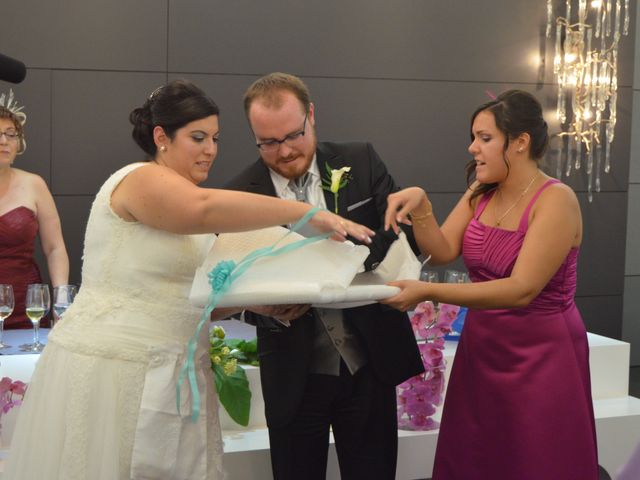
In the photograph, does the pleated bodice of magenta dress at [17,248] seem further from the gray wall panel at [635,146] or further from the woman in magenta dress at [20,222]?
the gray wall panel at [635,146]

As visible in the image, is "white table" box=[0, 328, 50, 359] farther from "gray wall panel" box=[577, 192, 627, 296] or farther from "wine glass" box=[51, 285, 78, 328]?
"gray wall panel" box=[577, 192, 627, 296]

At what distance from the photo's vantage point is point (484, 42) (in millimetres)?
5910

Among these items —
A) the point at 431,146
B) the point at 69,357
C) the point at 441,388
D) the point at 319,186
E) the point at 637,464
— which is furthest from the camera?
the point at 431,146

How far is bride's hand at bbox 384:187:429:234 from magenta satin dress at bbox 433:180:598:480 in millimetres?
334

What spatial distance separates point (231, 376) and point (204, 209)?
3.98 feet

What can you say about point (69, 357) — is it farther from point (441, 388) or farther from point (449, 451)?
point (441, 388)

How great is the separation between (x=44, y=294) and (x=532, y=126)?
5.84 ft

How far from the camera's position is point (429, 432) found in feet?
10.6

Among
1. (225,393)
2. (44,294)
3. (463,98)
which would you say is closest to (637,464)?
(225,393)

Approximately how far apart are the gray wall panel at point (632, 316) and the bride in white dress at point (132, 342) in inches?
213

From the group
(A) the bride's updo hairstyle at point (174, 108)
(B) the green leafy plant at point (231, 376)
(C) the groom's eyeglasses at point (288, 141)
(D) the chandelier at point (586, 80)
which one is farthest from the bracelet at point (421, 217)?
(D) the chandelier at point (586, 80)

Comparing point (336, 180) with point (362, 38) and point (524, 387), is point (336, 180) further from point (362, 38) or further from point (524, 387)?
point (362, 38)

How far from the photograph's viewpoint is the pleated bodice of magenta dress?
4.14 meters

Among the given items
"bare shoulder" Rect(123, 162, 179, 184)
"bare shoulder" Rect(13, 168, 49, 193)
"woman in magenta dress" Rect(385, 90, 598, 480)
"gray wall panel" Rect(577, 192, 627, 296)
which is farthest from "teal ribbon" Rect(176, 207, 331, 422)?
"gray wall panel" Rect(577, 192, 627, 296)
